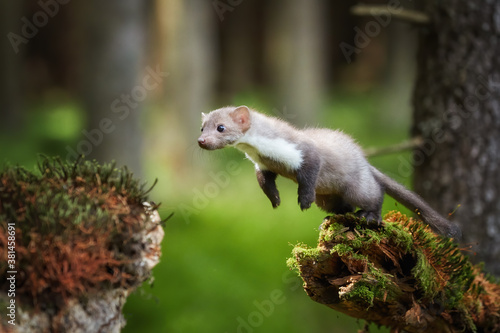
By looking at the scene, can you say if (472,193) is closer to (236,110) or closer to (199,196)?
(236,110)

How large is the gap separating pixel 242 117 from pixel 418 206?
1159mm

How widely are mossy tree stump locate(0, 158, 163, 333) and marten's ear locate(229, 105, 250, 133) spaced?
2.07ft

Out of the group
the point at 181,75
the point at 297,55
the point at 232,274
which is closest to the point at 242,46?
the point at 297,55

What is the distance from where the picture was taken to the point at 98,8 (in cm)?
845

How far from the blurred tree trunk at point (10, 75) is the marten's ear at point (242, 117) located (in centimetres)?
1364

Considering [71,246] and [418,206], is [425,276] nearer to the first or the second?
[418,206]

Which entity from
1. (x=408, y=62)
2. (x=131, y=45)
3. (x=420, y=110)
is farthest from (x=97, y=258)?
(x=408, y=62)

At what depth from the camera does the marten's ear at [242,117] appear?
3451 millimetres

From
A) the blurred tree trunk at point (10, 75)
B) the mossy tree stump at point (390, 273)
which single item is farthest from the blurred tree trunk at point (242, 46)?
the mossy tree stump at point (390, 273)

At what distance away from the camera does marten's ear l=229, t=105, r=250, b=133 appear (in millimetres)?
3451

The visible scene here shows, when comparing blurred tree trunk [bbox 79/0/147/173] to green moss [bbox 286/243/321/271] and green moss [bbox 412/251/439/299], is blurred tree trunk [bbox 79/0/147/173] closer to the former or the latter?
green moss [bbox 286/243/321/271]

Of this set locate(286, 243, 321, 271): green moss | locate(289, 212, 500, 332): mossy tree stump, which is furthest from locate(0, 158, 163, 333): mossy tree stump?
locate(289, 212, 500, 332): mossy tree stump

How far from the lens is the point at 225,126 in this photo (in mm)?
3416

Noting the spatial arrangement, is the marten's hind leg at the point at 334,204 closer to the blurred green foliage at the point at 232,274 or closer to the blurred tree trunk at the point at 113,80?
the blurred green foliage at the point at 232,274
